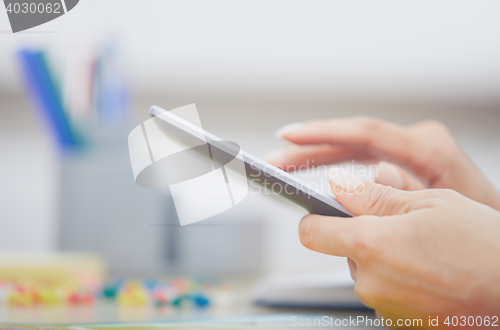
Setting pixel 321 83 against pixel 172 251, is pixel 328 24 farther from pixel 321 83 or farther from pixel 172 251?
pixel 172 251

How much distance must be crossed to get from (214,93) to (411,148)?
971mm

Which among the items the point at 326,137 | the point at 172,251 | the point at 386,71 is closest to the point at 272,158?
the point at 326,137

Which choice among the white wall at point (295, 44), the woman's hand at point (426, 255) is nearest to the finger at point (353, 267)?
the woman's hand at point (426, 255)

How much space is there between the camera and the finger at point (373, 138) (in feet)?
1.57

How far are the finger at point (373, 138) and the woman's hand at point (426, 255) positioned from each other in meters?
0.24

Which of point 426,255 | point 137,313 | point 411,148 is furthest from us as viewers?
point 411,148

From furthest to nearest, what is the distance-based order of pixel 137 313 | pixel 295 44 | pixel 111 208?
pixel 295 44
pixel 111 208
pixel 137 313

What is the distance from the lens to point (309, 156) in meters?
0.55

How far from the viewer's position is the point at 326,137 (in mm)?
493

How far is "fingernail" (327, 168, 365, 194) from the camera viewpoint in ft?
0.88

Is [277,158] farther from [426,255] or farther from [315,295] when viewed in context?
[426,255]

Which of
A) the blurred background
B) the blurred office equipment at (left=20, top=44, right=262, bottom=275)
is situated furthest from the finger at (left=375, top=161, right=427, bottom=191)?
the blurred background

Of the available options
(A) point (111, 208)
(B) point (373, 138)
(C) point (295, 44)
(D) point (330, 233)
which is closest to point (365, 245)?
(D) point (330, 233)

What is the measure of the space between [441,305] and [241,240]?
79 cm
